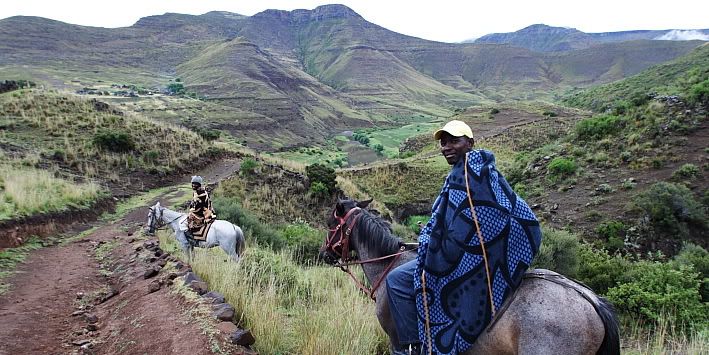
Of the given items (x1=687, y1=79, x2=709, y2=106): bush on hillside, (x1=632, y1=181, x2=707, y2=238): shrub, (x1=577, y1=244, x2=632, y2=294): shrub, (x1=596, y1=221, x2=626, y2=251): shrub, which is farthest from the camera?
(x1=687, y1=79, x2=709, y2=106): bush on hillside

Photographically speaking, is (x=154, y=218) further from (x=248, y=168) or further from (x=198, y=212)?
(x=248, y=168)

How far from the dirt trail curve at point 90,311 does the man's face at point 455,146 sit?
3.00 meters

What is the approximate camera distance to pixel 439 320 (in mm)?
3553

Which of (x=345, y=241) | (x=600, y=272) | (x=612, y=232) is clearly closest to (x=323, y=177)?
(x=612, y=232)

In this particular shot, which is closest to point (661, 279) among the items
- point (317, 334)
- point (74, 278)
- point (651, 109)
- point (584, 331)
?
point (584, 331)

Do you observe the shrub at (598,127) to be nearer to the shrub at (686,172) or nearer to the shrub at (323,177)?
the shrub at (686,172)

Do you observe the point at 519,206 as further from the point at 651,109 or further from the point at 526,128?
the point at 526,128

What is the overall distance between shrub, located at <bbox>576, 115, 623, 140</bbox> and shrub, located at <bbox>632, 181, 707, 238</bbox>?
9.02 meters

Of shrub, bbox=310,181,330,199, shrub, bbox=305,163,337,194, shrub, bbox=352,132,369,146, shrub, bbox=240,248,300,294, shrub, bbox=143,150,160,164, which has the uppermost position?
shrub, bbox=240,248,300,294

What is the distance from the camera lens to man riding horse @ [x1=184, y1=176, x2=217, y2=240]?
992 cm

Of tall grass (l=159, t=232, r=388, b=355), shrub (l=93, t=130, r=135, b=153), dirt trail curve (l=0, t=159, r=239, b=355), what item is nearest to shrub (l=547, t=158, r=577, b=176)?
tall grass (l=159, t=232, r=388, b=355)

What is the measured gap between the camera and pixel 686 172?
54.0 feet

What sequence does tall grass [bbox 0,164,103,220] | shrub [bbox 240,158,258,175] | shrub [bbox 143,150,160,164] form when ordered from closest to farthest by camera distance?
tall grass [bbox 0,164,103,220] < shrub [bbox 143,150,160,164] < shrub [bbox 240,158,258,175]

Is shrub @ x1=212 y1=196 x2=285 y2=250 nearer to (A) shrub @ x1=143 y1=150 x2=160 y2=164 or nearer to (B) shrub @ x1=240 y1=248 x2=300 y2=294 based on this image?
(B) shrub @ x1=240 y1=248 x2=300 y2=294
